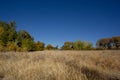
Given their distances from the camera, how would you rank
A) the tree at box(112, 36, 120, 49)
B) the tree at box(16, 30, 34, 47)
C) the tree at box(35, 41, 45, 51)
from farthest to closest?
1. the tree at box(112, 36, 120, 49)
2. the tree at box(35, 41, 45, 51)
3. the tree at box(16, 30, 34, 47)

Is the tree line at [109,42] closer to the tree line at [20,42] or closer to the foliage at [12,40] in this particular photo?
the tree line at [20,42]

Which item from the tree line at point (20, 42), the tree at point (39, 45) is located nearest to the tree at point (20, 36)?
the tree line at point (20, 42)

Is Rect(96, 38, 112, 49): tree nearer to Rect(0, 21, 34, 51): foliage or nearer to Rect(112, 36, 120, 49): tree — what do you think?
Rect(112, 36, 120, 49): tree

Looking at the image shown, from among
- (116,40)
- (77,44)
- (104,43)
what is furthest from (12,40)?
(116,40)

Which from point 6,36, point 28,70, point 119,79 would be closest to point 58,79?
point 28,70

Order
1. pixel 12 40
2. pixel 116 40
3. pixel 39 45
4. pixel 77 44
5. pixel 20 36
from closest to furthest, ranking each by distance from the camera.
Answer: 1. pixel 12 40
2. pixel 20 36
3. pixel 39 45
4. pixel 77 44
5. pixel 116 40

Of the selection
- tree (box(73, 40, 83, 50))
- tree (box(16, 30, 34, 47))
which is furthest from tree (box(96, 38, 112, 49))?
tree (box(16, 30, 34, 47))

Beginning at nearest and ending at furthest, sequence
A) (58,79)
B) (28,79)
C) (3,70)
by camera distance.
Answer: (58,79) → (28,79) → (3,70)

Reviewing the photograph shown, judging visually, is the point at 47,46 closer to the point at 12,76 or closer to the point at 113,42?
the point at 113,42

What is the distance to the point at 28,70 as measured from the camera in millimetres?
6152

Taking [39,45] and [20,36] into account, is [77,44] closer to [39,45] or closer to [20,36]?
[39,45]

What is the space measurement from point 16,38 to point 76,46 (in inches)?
1090

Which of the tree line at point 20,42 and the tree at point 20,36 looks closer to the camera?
the tree line at point 20,42

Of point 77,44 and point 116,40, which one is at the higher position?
point 116,40
